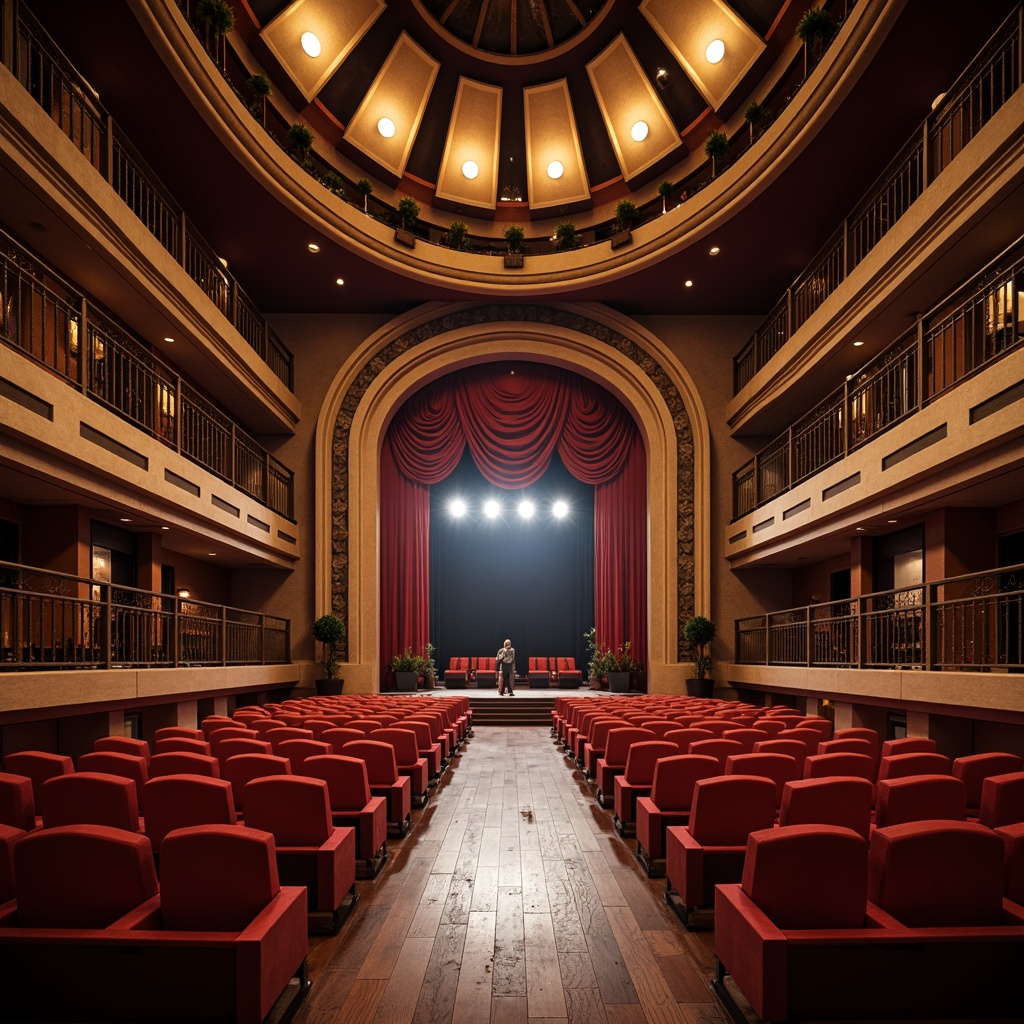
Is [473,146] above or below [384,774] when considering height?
above

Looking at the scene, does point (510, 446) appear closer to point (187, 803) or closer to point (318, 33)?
point (318, 33)

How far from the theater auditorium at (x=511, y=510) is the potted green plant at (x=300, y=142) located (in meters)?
0.16

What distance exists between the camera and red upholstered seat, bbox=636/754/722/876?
534 centimetres

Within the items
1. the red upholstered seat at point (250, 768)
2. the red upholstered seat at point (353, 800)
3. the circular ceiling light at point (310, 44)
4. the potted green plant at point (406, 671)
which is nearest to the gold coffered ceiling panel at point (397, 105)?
the circular ceiling light at point (310, 44)

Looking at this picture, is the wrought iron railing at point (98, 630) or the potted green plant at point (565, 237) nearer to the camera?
the wrought iron railing at point (98, 630)

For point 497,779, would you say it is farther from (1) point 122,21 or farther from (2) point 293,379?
(2) point 293,379

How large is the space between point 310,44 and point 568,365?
7.62m

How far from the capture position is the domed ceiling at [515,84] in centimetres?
1504

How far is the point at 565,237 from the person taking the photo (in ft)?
56.0

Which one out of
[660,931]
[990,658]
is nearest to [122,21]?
[660,931]

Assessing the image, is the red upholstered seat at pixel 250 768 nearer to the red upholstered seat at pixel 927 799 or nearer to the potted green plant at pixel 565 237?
the red upholstered seat at pixel 927 799

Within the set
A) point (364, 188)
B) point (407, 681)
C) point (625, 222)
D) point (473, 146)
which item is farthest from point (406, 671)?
point (473, 146)

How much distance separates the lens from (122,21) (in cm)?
983

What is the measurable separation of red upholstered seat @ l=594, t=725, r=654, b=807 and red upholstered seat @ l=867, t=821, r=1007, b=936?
4.70m
